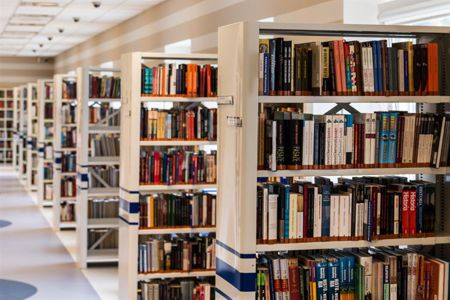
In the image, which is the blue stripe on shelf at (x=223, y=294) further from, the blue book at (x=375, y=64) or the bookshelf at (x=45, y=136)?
the bookshelf at (x=45, y=136)

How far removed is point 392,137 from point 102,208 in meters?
5.66

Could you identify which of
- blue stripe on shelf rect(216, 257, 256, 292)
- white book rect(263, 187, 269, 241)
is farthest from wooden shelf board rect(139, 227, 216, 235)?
white book rect(263, 187, 269, 241)

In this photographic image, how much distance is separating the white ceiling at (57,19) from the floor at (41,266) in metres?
3.25

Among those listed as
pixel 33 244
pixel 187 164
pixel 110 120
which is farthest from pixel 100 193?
pixel 187 164

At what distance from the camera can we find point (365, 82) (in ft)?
14.0

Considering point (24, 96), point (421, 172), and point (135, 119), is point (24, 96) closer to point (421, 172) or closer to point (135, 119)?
point (135, 119)

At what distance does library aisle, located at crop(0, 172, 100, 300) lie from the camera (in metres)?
7.84

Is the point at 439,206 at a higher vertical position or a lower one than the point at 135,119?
lower

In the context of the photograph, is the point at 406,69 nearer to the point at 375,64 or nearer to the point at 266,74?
the point at 375,64

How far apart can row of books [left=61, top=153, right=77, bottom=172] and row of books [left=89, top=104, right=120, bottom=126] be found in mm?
1733

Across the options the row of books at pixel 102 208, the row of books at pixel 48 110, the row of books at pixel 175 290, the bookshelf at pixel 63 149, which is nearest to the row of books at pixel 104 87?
the row of books at pixel 102 208

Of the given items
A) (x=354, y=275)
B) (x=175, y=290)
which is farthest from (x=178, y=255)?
(x=354, y=275)

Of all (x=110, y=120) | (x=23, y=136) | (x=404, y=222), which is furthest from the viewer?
(x=23, y=136)

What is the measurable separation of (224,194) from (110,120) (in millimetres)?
6036
